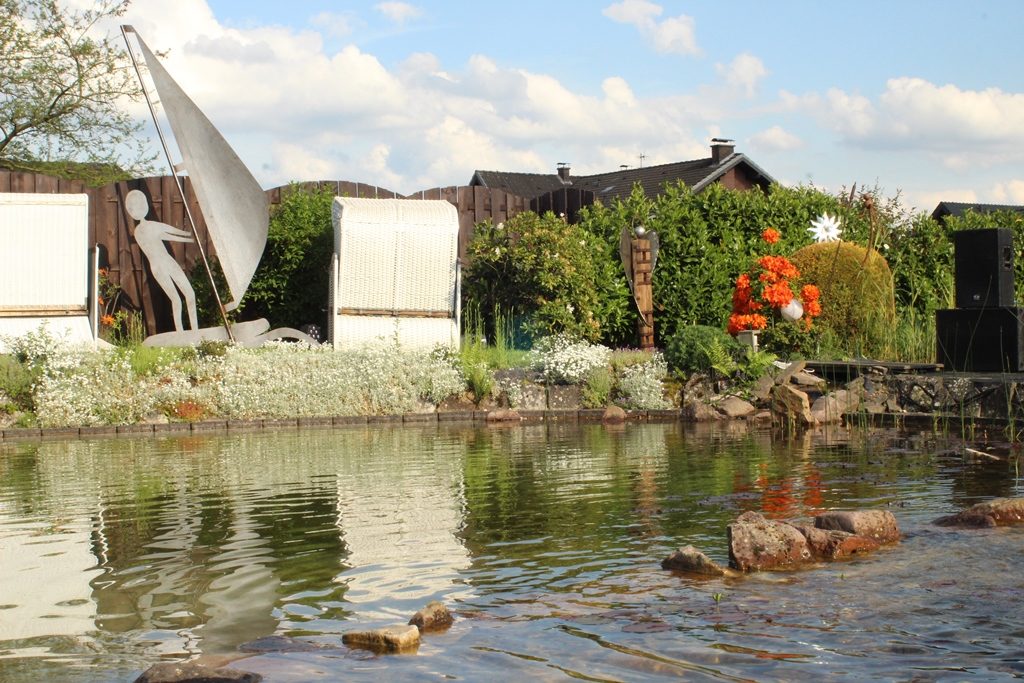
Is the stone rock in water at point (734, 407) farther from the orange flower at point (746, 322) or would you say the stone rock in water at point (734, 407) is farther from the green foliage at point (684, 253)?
the green foliage at point (684, 253)

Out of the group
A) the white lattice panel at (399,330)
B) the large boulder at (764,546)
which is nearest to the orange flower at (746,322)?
the white lattice panel at (399,330)

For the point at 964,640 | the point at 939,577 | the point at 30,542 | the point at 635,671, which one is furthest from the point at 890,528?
the point at 30,542

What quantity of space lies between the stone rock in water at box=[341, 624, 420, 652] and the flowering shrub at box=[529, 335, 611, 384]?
9953 millimetres

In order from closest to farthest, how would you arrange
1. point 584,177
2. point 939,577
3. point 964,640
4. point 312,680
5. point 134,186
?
point 312,680
point 964,640
point 939,577
point 134,186
point 584,177

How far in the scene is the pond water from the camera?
4156mm

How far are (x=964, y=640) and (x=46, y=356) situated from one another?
39.0 feet

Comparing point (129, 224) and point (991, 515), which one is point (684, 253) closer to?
point (129, 224)

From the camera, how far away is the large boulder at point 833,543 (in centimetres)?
565

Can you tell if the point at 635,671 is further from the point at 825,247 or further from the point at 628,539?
the point at 825,247

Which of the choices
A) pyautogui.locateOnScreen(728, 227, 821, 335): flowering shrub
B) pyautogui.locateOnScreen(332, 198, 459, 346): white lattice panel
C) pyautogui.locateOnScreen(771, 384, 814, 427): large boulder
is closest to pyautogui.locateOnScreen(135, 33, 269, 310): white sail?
pyautogui.locateOnScreen(332, 198, 459, 346): white lattice panel

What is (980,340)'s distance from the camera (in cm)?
1329

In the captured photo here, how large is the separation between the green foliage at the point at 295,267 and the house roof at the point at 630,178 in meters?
18.2

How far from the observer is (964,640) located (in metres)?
4.26

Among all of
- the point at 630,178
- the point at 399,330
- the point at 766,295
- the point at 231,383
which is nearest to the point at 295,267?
the point at 399,330
